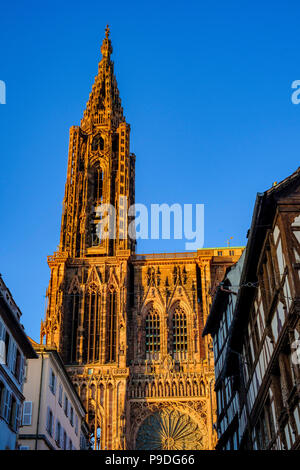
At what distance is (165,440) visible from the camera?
61594mm

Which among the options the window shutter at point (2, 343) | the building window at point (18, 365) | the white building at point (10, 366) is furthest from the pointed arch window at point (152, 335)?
the window shutter at point (2, 343)

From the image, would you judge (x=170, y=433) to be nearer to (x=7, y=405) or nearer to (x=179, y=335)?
(x=179, y=335)

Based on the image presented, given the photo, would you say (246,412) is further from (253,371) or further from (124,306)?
(124,306)

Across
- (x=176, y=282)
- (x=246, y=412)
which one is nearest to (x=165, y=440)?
(x=176, y=282)

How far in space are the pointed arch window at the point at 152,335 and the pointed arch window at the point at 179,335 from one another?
63.0 inches

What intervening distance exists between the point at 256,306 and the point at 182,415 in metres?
39.0

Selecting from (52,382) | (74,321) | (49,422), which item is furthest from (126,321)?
(49,422)

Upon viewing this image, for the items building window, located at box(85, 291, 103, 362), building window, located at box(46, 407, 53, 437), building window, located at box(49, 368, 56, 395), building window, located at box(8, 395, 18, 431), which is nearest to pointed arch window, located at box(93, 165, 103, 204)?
building window, located at box(85, 291, 103, 362)

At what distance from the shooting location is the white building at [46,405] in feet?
114

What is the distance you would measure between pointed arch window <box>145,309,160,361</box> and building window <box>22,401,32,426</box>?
30704mm

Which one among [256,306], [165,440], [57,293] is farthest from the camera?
[57,293]

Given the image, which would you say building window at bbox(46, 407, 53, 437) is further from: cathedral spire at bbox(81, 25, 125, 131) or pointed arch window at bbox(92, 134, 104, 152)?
cathedral spire at bbox(81, 25, 125, 131)

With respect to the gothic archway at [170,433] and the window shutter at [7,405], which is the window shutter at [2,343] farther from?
the gothic archway at [170,433]

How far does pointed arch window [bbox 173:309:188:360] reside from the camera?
65250mm
